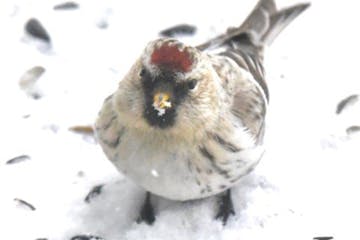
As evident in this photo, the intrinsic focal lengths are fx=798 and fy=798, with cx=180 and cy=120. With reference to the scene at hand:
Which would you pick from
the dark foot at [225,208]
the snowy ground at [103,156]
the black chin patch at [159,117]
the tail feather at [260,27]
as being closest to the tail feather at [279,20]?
the tail feather at [260,27]

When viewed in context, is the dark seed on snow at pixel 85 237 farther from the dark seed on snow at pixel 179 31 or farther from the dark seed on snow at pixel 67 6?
the dark seed on snow at pixel 67 6

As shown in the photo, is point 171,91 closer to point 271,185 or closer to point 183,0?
point 271,185

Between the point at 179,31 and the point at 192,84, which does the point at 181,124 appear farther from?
the point at 179,31

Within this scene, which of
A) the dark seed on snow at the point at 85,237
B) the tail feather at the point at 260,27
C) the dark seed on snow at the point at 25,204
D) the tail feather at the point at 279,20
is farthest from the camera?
the tail feather at the point at 279,20

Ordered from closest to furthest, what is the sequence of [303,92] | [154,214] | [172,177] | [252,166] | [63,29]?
[172,177], [252,166], [154,214], [303,92], [63,29]

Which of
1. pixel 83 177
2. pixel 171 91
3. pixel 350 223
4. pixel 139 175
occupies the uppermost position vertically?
pixel 171 91

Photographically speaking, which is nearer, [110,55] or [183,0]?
[110,55]

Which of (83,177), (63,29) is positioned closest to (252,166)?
(83,177)
